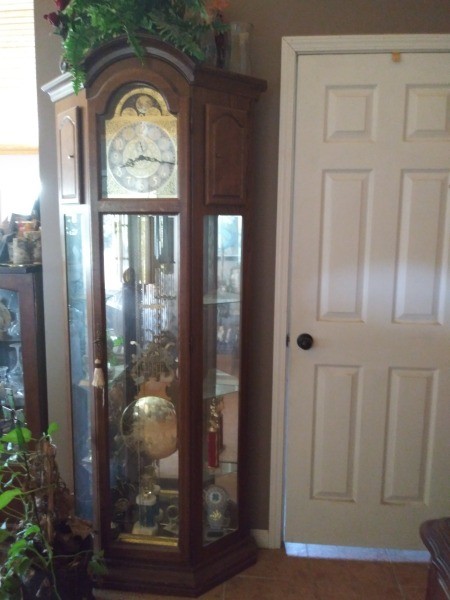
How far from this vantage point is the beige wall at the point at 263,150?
1.83m

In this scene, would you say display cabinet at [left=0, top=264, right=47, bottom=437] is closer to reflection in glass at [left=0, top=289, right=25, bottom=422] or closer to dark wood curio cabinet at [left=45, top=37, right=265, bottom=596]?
reflection in glass at [left=0, top=289, right=25, bottom=422]

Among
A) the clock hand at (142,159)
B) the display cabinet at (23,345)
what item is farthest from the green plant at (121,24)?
the display cabinet at (23,345)

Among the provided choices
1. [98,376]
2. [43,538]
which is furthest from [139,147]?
[43,538]

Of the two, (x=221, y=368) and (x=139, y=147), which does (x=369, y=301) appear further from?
(x=139, y=147)

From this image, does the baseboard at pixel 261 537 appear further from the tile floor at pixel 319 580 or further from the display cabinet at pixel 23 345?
the display cabinet at pixel 23 345

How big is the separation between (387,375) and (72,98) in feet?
5.28

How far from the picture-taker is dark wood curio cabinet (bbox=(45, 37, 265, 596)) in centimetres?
164

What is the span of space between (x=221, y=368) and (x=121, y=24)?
1219mm

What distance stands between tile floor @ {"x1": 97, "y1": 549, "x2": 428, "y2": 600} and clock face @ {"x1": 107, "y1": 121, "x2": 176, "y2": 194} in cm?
154

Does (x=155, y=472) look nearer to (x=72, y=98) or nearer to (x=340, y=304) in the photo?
(x=340, y=304)

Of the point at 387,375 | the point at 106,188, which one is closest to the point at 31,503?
the point at 106,188

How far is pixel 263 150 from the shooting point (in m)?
1.95

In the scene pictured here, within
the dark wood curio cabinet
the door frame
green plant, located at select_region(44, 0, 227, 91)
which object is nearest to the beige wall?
the door frame

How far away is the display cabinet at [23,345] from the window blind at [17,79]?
2.50 ft
